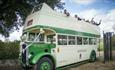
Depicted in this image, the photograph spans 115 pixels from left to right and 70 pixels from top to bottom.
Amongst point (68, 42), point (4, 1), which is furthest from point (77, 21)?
point (4, 1)

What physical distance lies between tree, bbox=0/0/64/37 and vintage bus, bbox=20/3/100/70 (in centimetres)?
386

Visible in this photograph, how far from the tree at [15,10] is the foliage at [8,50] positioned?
1.73 meters

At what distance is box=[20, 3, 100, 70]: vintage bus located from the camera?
9.52 m

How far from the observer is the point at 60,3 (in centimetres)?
1709

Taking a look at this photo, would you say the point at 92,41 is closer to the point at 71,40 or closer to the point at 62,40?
the point at 71,40

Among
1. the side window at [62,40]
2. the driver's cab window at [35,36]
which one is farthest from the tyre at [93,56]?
the driver's cab window at [35,36]

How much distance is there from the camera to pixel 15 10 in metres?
15.3

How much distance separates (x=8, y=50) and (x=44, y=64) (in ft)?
24.5

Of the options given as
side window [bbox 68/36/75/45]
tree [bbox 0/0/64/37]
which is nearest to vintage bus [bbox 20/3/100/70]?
side window [bbox 68/36/75/45]

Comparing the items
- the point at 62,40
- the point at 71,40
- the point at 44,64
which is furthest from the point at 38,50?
the point at 71,40

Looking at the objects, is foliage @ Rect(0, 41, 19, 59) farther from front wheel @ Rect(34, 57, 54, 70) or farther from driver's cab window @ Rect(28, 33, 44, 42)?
front wheel @ Rect(34, 57, 54, 70)

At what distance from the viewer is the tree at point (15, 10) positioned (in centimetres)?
1455

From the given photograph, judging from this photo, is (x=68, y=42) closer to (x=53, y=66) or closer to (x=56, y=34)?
(x=56, y=34)

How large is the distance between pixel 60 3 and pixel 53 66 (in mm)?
8508
